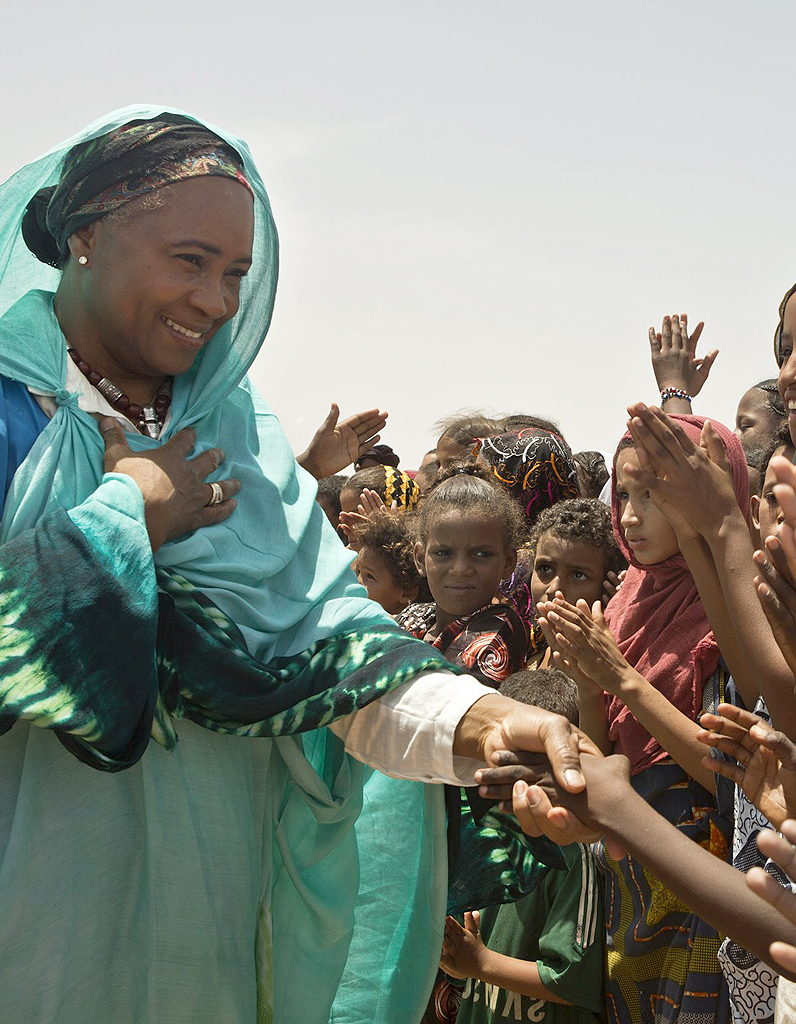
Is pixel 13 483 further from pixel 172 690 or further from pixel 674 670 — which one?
pixel 674 670

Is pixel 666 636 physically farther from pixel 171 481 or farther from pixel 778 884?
pixel 778 884

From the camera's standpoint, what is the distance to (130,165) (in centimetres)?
281

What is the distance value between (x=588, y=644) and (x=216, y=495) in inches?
51.5

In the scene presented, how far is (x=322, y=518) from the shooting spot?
10.0ft

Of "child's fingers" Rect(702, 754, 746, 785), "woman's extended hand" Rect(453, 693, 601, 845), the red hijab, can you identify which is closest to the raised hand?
the red hijab

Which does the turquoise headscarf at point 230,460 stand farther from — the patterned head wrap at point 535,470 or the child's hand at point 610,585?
the patterned head wrap at point 535,470

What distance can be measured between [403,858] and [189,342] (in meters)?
1.42

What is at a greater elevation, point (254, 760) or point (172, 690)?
point (172, 690)

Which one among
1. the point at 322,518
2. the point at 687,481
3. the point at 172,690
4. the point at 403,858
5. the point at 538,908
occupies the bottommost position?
the point at 538,908

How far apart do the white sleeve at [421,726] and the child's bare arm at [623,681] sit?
95 cm

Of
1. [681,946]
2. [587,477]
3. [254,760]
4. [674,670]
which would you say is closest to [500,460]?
[587,477]

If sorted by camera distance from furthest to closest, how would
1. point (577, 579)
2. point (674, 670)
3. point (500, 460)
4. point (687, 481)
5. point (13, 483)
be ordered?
1. point (500, 460)
2. point (577, 579)
3. point (674, 670)
4. point (687, 481)
5. point (13, 483)

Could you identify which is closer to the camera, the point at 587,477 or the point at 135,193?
the point at 135,193

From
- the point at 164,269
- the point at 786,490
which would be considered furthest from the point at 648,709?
the point at 164,269
